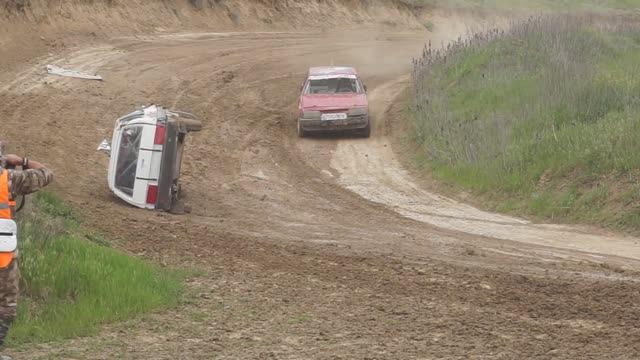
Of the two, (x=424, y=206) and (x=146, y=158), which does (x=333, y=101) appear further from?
(x=146, y=158)

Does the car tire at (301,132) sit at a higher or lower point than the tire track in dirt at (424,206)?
higher

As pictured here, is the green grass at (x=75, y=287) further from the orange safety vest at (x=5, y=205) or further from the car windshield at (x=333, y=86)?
the car windshield at (x=333, y=86)

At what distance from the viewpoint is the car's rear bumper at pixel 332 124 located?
25.1m

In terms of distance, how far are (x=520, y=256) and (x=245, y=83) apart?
19.0m

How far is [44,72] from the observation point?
90.4 feet

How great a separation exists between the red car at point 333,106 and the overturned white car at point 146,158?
8.88 metres

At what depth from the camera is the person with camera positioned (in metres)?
7.61

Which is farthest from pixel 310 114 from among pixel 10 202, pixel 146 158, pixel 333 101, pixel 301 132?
pixel 10 202

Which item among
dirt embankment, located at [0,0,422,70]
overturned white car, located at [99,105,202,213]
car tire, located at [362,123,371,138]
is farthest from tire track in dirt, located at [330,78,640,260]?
dirt embankment, located at [0,0,422,70]

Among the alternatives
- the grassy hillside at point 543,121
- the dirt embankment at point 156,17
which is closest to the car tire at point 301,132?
the grassy hillside at point 543,121

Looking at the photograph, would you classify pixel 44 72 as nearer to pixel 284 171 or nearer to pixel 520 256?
pixel 284 171

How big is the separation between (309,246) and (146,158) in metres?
4.15

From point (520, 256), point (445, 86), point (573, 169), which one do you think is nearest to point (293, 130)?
point (445, 86)

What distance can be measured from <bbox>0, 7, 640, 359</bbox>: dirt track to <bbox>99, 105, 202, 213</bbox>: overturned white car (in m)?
A: 0.43
